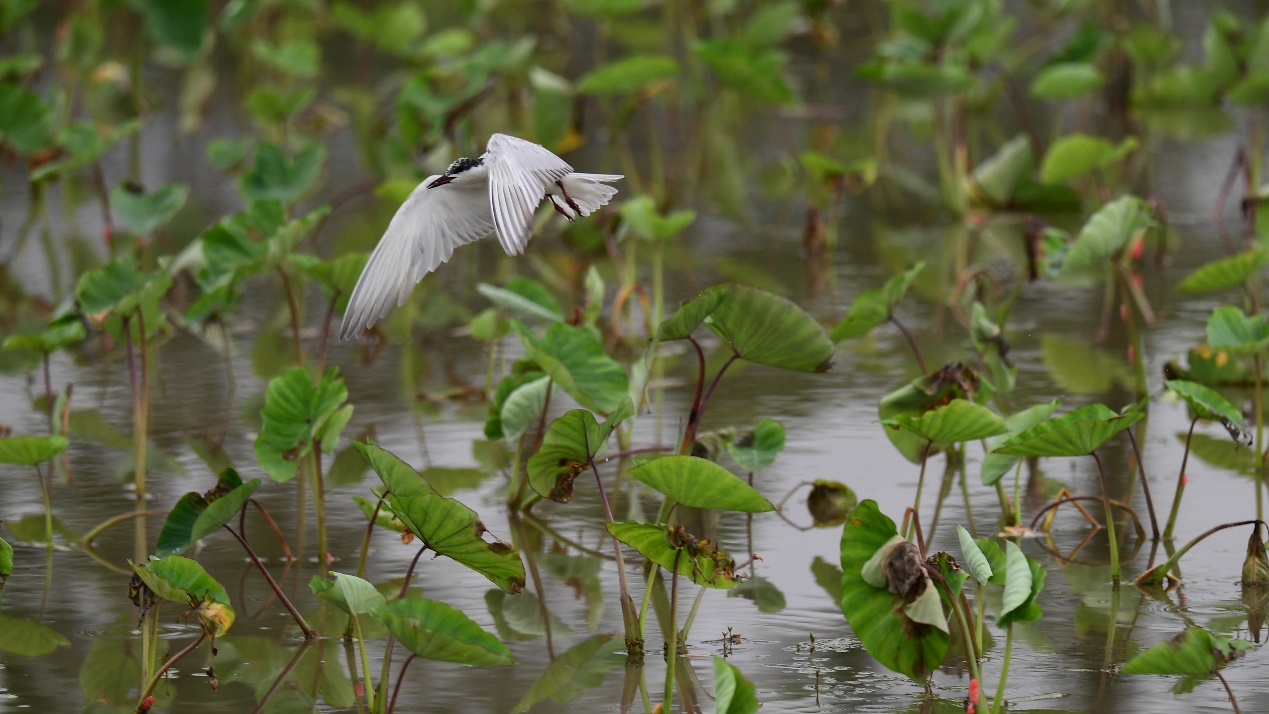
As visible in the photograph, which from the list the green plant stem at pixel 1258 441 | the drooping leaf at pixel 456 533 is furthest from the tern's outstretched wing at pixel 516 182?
the green plant stem at pixel 1258 441

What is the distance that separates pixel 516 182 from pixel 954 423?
830 millimetres

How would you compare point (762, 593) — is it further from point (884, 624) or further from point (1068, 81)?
point (1068, 81)

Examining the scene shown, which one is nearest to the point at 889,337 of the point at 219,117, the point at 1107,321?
the point at 1107,321

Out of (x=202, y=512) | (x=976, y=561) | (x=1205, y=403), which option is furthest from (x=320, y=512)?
(x=1205, y=403)

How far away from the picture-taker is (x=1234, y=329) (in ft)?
10.4

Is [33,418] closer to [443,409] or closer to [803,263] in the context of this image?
[443,409]

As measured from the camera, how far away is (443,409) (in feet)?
13.9

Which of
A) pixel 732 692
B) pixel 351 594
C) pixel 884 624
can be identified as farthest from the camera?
pixel 884 624

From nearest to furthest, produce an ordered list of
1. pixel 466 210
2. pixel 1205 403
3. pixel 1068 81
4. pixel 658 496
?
pixel 1205 403
pixel 466 210
pixel 658 496
pixel 1068 81

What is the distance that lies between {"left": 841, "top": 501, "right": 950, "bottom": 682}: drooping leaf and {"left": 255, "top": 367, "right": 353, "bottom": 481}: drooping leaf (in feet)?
3.28

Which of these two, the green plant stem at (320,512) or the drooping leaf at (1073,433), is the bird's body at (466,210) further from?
the drooping leaf at (1073,433)

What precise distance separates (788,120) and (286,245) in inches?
213

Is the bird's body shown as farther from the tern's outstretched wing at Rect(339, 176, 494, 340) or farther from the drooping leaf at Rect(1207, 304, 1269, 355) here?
the drooping leaf at Rect(1207, 304, 1269, 355)

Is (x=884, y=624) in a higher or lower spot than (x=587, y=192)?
lower
